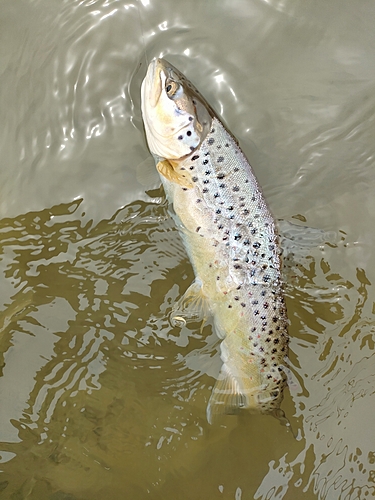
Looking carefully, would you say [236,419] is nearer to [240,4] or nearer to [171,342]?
[171,342]

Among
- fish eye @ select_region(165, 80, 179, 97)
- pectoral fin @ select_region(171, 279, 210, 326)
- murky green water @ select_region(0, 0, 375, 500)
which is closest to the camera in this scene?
fish eye @ select_region(165, 80, 179, 97)

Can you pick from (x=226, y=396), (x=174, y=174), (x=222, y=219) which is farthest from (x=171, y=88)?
(x=226, y=396)

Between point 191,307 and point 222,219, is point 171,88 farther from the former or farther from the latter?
A: point 191,307

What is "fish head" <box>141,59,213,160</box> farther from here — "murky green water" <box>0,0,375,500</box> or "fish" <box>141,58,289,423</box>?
"murky green water" <box>0,0,375,500</box>

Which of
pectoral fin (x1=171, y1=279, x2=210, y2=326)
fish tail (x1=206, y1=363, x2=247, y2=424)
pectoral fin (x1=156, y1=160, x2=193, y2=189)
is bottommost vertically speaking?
fish tail (x1=206, y1=363, x2=247, y2=424)

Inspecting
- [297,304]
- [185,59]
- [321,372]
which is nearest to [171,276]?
[297,304]

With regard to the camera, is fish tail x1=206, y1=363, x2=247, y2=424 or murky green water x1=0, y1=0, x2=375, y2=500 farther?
murky green water x1=0, y1=0, x2=375, y2=500

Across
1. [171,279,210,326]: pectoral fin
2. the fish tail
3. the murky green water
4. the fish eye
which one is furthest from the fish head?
the fish tail

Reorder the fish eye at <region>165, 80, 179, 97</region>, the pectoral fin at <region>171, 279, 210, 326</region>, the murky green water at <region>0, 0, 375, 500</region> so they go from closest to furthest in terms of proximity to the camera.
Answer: the fish eye at <region>165, 80, 179, 97</region>
the pectoral fin at <region>171, 279, 210, 326</region>
the murky green water at <region>0, 0, 375, 500</region>
